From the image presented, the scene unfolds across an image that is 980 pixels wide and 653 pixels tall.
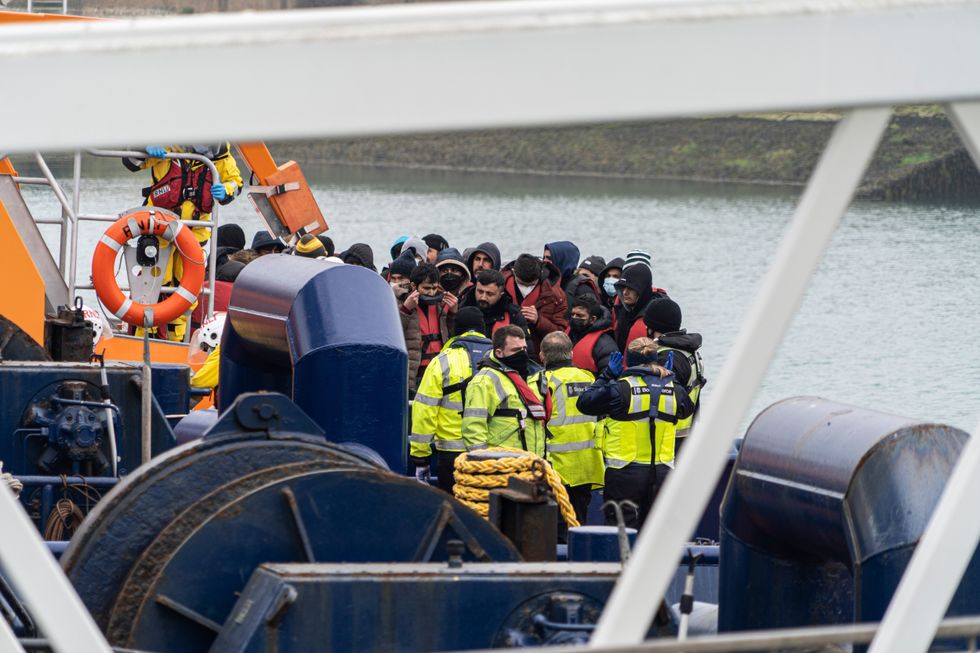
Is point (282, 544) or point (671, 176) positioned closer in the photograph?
point (282, 544)

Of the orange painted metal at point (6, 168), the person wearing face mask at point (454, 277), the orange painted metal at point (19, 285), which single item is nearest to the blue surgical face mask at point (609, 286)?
the person wearing face mask at point (454, 277)

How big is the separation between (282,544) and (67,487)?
2767 mm

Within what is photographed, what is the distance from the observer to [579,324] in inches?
360

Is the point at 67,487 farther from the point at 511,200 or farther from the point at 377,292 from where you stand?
the point at 511,200

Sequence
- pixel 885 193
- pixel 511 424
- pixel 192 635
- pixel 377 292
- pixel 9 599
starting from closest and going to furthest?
pixel 192 635 → pixel 9 599 → pixel 377 292 → pixel 511 424 → pixel 885 193

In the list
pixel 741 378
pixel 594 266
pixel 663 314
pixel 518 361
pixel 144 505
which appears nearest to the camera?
pixel 741 378

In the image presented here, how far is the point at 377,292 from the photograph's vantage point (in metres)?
4.98

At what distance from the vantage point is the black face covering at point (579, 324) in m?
9.08

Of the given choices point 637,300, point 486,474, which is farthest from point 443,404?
point 637,300

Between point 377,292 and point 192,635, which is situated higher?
point 377,292

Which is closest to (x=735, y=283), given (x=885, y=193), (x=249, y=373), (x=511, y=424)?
(x=885, y=193)

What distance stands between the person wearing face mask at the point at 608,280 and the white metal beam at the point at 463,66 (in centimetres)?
916

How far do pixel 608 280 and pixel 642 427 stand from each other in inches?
157

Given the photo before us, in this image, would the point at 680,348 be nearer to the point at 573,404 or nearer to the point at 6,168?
the point at 573,404
